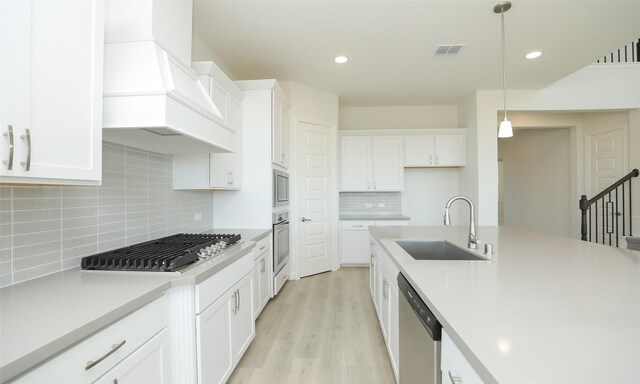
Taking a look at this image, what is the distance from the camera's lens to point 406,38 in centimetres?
299

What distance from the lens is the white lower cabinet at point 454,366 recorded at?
2.51 feet

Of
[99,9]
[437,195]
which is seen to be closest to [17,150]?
[99,9]

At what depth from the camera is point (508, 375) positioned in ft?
1.96

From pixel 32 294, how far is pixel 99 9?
3.91ft

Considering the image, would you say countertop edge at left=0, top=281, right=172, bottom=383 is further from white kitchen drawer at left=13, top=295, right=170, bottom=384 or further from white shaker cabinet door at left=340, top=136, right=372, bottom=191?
white shaker cabinet door at left=340, top=136, right=372, bottom=191

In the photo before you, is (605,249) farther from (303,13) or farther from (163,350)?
(303,13)

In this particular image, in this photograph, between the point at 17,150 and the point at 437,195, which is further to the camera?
the point at 437,195

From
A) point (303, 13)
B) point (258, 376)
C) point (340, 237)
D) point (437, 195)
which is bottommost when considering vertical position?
point (258, 376)

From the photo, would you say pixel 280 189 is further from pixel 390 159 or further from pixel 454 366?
pixel 454 366

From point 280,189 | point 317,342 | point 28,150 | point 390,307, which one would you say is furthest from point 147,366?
point 280,189

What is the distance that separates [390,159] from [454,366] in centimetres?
436

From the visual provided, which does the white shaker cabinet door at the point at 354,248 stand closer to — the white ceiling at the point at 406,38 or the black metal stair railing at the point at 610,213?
the white ceiling at the point at 406,38

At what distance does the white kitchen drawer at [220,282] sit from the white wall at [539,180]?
6.14m

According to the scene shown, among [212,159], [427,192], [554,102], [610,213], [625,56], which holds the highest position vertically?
[625,56]
